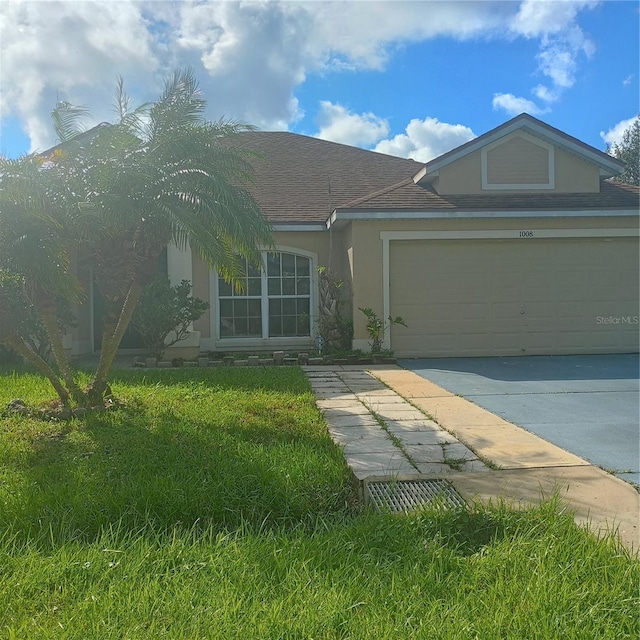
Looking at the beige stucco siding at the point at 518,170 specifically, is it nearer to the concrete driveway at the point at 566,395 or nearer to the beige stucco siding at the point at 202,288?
the concrete driveway at the point at 566,395

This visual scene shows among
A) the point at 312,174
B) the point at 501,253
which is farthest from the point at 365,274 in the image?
the point at 312,174

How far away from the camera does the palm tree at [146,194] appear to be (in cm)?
590

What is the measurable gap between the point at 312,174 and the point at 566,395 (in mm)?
10141

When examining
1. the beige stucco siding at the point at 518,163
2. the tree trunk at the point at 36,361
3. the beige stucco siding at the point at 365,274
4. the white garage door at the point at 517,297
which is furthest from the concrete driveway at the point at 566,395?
the tree trunk at the point at 36,361

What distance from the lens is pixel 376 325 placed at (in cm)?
1143

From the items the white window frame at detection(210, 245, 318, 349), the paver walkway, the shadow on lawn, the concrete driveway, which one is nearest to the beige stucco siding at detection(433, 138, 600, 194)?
the white window frame at detection(210, 245, 318, 349)

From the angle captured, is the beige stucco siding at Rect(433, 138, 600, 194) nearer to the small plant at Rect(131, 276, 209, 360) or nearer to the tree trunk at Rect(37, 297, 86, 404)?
the small plant at Rect(131, 276, 209, 360)

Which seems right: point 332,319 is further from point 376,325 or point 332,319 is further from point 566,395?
point 566,395

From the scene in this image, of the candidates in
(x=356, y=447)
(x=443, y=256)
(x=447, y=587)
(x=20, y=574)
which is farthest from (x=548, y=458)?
(x=443, y=256)

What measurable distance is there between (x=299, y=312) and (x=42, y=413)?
7.77 m

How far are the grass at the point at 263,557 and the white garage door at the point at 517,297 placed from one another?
7.50m

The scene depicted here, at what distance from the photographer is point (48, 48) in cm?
756

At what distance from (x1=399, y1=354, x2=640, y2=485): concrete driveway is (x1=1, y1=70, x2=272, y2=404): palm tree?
13.0ft

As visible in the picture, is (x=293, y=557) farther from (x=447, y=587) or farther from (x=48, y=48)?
(x=48, y=48)
